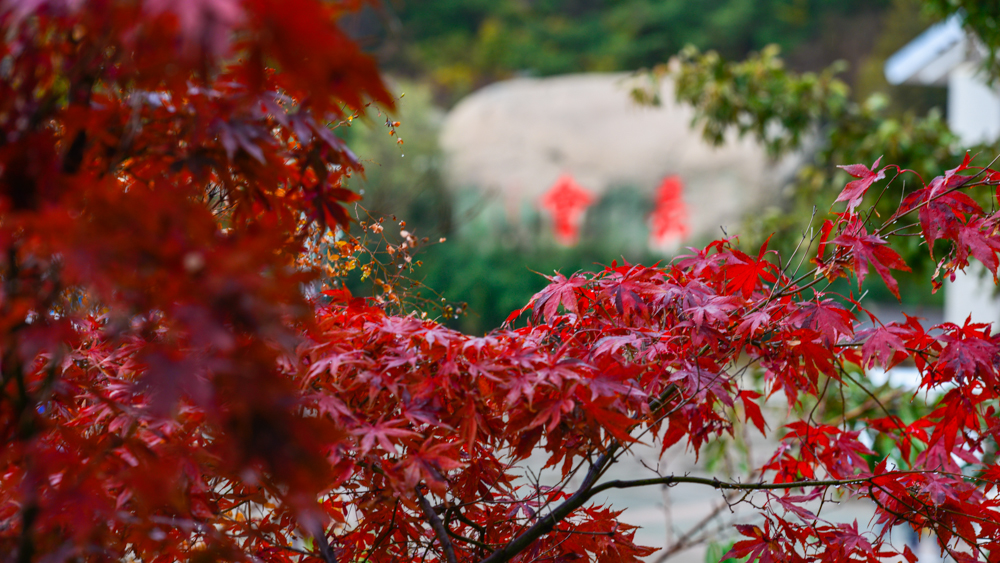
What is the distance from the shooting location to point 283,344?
1.78 ft

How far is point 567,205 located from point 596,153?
0.80 m

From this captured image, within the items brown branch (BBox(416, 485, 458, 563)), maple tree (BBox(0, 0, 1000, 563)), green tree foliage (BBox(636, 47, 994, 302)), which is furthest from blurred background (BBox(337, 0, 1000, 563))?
brown branch (BBox(416, 485, 458, 563))

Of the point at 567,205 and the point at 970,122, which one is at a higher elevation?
the point at 567,205

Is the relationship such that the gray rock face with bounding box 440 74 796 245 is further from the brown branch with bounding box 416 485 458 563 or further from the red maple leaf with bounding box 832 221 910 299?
the brown branch with bounding box 416 485 458 563

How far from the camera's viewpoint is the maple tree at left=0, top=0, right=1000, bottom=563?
0.56 meters

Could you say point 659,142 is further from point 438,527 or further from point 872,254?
point 438,527

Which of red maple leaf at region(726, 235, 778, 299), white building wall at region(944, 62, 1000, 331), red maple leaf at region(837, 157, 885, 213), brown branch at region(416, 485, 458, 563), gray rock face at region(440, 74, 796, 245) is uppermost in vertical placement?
gray rock face at region(440, 74, 796, 245)

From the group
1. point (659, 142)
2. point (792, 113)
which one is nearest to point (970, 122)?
point (792, 113)

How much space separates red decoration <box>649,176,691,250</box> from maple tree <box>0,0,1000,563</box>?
23.5 ft

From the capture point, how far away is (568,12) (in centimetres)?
1402

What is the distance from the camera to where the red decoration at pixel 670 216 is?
8.30m

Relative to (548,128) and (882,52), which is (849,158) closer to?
(548,128)

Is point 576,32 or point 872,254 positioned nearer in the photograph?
point 872,254

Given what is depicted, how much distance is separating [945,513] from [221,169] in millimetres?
1175
